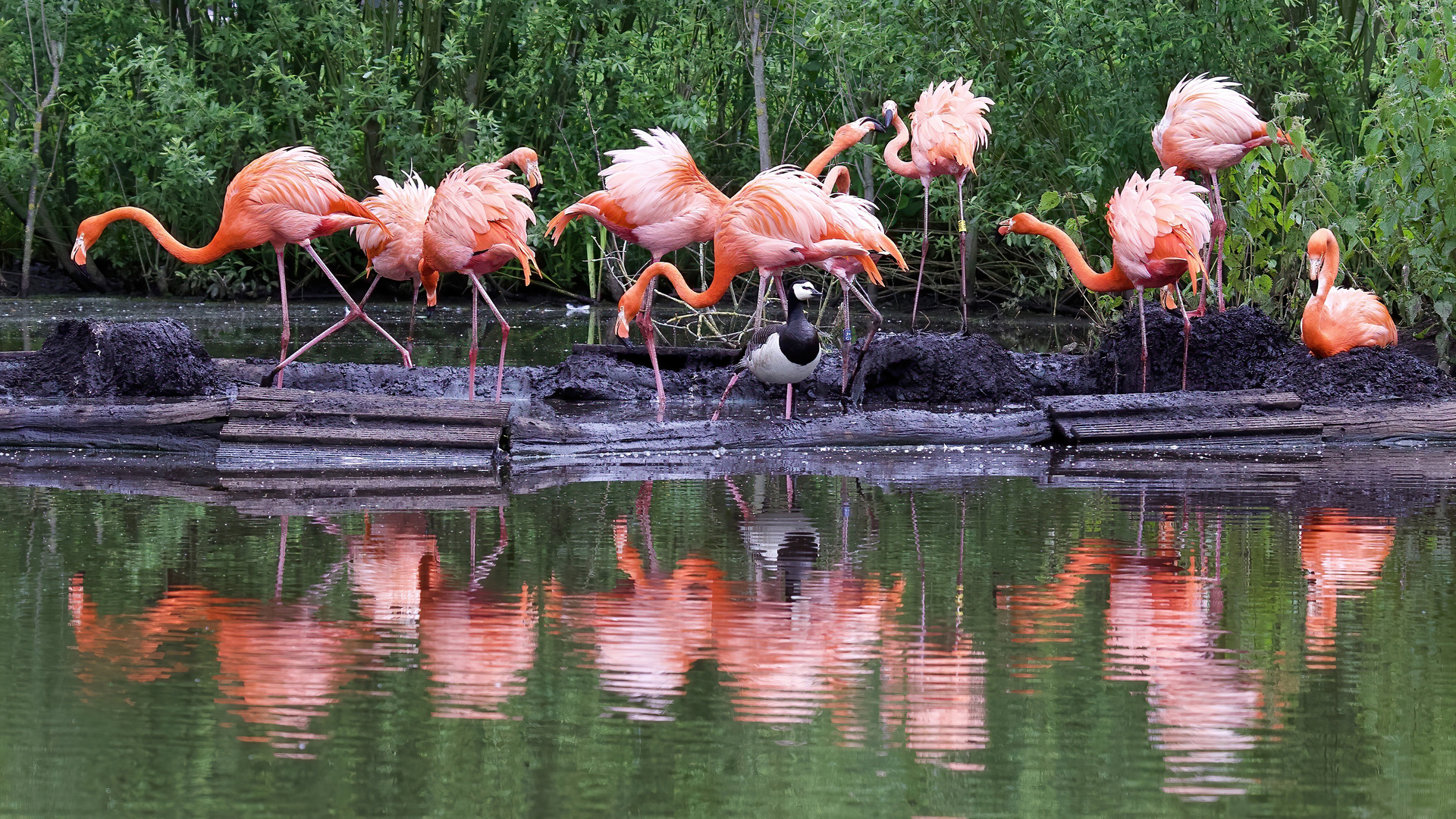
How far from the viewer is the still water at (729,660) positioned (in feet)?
9.84

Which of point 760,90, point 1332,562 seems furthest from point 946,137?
point 1332,562

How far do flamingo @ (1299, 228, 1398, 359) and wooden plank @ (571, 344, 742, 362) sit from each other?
3100 millimetres

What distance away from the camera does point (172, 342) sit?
7.87m

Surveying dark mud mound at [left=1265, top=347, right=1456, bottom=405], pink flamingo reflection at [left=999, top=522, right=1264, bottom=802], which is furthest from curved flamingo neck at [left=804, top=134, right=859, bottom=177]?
pink flamingo reflection at [left=999, top=522, right=1264, bottom=802]

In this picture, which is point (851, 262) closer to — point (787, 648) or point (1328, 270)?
point (1328, 270)

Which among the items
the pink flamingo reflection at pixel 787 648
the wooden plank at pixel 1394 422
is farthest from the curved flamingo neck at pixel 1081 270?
the pink flamingo reflection at pixel 787 648

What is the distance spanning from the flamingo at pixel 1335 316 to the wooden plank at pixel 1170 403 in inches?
33.1

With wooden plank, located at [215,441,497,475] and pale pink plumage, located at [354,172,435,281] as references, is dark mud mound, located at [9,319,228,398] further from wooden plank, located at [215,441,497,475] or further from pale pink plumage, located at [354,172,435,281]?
pale pink plumage, located at [354,172,435,281]

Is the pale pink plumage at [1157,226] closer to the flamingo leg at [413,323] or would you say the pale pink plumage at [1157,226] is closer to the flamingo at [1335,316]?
the flamingo at [1335,316]

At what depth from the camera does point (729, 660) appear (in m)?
3.87

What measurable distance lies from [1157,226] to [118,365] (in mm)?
5063

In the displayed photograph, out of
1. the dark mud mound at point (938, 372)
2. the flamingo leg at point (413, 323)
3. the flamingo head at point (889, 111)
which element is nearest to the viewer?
the dark mud mound at point (938, 372)

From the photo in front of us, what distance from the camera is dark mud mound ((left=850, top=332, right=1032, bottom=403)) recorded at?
29.1 feet

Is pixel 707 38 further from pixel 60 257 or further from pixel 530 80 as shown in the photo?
pixel 60 257
